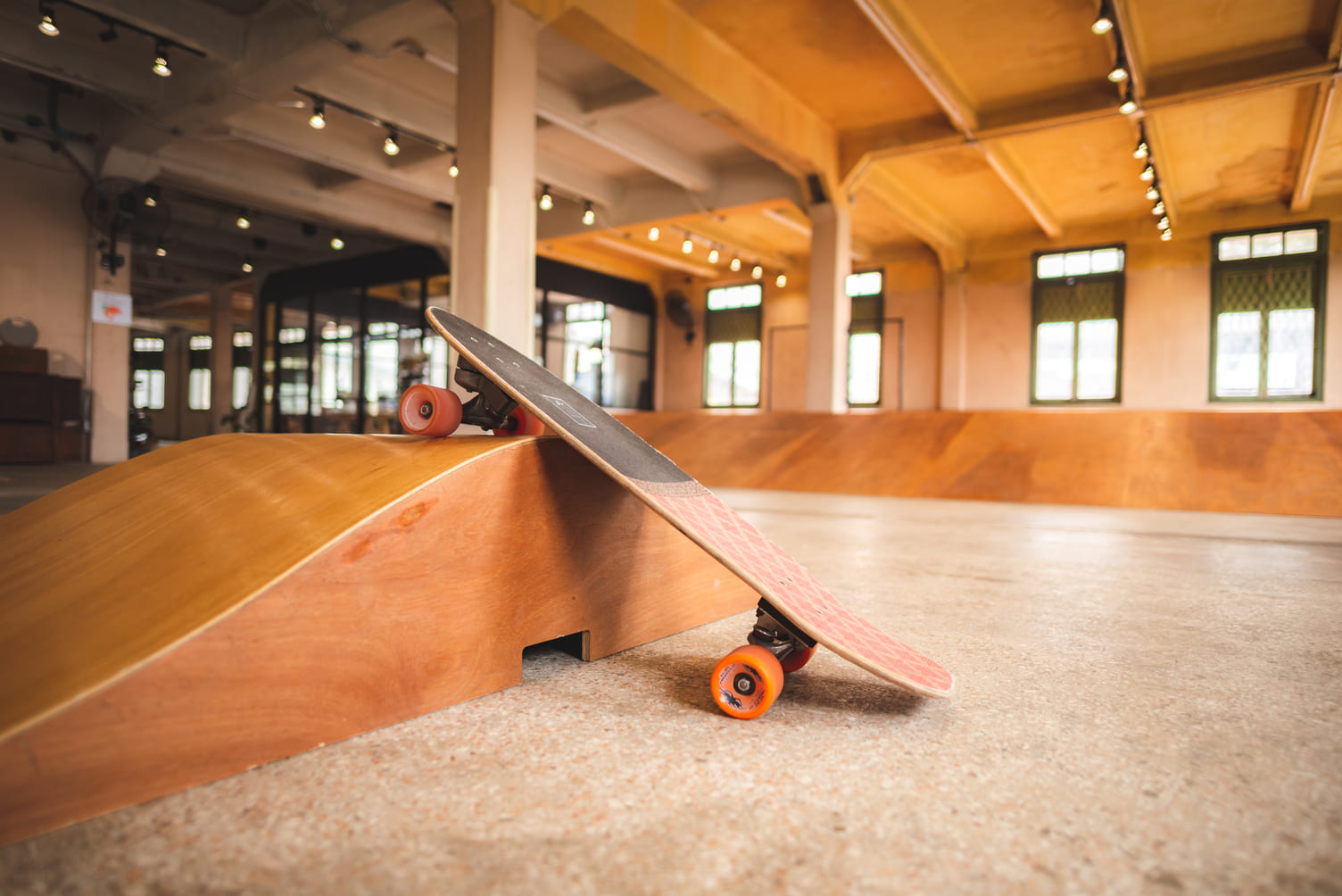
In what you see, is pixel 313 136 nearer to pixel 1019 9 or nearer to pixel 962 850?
pixel 1019 9

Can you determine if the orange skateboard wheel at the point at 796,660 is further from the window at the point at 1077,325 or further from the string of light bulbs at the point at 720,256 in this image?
the window at the point at 1077,325

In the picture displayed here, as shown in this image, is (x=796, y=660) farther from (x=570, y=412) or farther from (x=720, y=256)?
(x=720, y=256)

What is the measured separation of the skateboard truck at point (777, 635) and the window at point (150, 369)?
94.5 feet

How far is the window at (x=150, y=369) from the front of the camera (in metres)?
24.4

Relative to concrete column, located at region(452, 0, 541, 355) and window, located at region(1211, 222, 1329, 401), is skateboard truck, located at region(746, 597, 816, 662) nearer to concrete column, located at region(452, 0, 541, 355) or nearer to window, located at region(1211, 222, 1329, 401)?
concrete column, located at region(452, 0, 541, 355)

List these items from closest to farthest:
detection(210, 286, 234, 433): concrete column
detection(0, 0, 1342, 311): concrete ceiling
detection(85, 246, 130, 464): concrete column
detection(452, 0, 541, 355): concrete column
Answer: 1. detection(452, 0, 541, 355): concrete column
2. detection(0, 0, 1342, 311): concrete ceiling
3. detection(85, 246, 130, 464): concrete column
4. detection(210, 286, 234, 433): concrete column

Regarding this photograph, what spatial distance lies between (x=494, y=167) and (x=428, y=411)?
393 centimetres

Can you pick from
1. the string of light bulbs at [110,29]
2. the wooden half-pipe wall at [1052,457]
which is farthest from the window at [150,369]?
the wooden half-pipe wall at [1052,457]

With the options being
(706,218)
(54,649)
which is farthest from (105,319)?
(54,649)

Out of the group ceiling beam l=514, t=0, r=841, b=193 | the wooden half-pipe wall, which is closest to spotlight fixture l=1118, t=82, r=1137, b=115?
the wooden half-pipe wall

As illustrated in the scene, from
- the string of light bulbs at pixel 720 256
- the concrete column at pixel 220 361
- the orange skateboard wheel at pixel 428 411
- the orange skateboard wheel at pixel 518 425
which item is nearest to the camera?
the orange skateboard wheel at pixel 428 411

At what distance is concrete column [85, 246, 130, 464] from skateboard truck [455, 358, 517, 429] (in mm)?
10279

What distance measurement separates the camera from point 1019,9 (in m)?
6.56

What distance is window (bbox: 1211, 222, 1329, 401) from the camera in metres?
11.5
